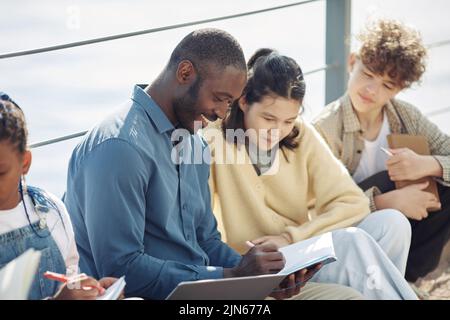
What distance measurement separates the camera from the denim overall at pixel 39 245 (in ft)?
7.56

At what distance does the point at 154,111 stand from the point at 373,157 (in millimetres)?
1299

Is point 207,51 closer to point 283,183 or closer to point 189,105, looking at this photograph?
point 189,105

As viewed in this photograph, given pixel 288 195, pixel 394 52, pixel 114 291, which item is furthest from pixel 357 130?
pixel 114 291

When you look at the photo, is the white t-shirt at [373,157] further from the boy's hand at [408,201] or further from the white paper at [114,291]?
the white paper at [114,291]

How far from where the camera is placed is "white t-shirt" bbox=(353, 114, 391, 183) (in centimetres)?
375

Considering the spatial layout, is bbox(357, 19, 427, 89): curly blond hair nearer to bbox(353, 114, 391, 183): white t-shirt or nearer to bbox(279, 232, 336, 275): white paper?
bbox(353, 114, 391, 183): white t-shirt

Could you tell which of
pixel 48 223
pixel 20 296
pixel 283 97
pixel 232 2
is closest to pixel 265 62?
pixel 283 97

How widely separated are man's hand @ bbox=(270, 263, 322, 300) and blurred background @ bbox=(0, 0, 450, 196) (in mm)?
2395

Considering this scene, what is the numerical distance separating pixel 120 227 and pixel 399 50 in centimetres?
154

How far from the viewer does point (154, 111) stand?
272cm

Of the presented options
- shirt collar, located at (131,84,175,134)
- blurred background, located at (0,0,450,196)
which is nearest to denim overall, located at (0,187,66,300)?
shirt collar, located at (131,84,175,134)

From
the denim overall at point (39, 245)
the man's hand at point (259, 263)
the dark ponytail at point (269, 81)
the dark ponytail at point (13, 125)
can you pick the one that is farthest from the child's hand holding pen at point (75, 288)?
the dark ponytail at point (269, 81)

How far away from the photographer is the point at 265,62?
126 inches

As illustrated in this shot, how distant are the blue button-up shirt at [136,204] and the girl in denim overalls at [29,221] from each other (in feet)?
0.44
